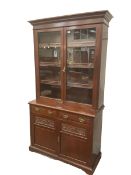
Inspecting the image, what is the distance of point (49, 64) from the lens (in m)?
2.34

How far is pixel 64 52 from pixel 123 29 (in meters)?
0.85

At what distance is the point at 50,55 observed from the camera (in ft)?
7.72

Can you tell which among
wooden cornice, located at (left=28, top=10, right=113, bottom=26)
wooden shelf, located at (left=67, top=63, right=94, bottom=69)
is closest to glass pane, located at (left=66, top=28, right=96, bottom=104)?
wooden shelf, located at (left=67, top=63, right=94, bottom=69)

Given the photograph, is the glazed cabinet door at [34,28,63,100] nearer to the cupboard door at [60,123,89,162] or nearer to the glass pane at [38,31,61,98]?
the glass pane at [38,31,61,98]

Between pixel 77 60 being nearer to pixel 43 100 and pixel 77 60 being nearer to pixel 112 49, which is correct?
pixel 112 49

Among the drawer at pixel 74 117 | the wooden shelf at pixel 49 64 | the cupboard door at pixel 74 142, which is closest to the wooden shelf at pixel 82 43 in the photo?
the wooden shelf at pixel 49 64

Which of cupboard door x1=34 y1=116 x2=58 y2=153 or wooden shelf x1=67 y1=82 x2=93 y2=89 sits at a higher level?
wooden shelf x1=67 y1=82 x2=93 y2=89

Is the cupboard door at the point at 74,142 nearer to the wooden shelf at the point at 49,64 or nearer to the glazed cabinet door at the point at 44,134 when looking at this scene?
the glazed cabinet door at the point at 44,134

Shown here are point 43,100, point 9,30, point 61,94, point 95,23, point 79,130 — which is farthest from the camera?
point 9,30

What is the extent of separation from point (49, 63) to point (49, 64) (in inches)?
0.6

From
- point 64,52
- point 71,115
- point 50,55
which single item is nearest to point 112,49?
point 64,52

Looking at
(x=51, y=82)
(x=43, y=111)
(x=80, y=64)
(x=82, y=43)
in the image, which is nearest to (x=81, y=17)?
(x=82, y=43)

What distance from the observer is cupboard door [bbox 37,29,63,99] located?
2.25 meters

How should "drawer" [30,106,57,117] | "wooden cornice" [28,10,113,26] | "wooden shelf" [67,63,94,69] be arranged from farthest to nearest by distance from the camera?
"drawer" [30,106,57,117]
"wooden shelf" [67,63,94,69]
"wooden cornice" [28,10,113,26]
